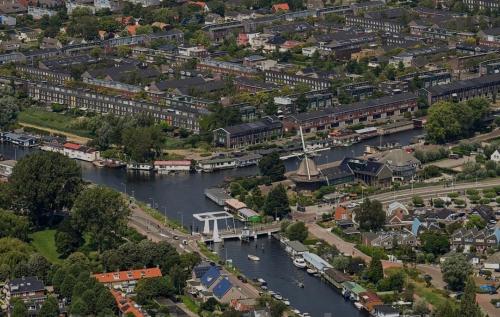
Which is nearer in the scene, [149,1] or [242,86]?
[242,86]

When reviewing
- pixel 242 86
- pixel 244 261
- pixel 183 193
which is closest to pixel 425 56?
pixel 242 86

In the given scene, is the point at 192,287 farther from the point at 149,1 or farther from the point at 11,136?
the point at 149,1

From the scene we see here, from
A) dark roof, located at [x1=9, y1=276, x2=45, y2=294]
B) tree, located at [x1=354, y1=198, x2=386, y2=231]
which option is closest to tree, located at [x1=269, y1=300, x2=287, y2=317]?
dark roof, located at [x1=9, y1=276, x2=45, y2=294]

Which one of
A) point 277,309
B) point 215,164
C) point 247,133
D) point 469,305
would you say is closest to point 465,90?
point 247,133

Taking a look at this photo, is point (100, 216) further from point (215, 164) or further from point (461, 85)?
point (461, 85)

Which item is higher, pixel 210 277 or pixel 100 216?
pixel 100 216

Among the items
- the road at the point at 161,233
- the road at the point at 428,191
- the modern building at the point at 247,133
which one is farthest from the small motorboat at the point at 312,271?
the modern building at the point at 247,133

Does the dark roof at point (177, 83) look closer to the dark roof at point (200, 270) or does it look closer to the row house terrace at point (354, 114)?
the row house terrace at point (354, 114)
